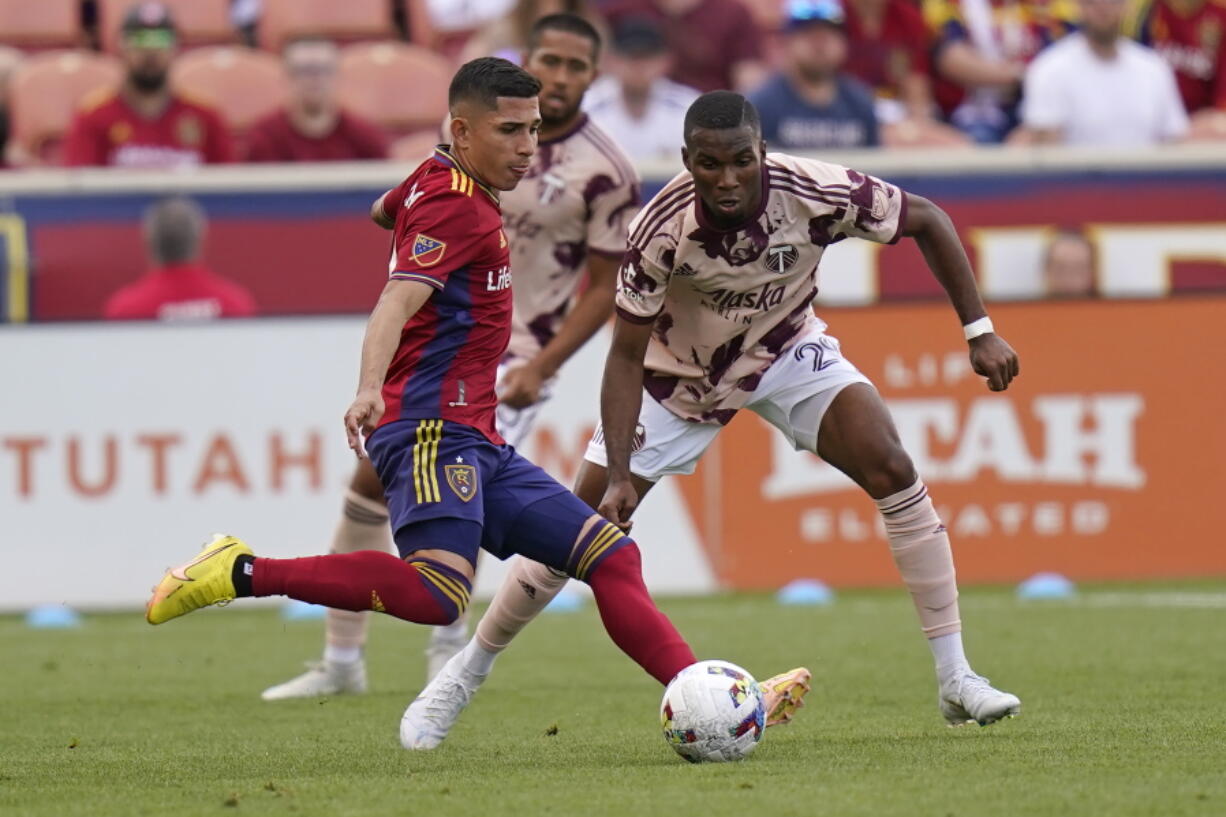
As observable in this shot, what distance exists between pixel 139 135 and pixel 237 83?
152 cm

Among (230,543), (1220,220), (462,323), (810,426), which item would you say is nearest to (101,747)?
(230,543)

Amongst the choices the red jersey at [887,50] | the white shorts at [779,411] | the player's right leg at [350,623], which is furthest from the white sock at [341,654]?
the red jersey at [887,50]

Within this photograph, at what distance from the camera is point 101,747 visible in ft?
21.7

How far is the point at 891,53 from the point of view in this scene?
51.2 ft

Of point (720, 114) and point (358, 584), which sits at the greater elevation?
point (720, 114)

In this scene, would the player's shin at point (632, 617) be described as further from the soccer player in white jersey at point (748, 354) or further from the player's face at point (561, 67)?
the player's face at point (561, 67)

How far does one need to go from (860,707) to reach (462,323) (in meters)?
2.15

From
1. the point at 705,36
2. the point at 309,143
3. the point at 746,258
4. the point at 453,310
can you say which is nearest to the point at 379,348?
the point at 453,310

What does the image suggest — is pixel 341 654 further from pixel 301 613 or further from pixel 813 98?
pixel 813 98

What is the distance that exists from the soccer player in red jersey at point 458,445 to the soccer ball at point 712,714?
6.7 inches

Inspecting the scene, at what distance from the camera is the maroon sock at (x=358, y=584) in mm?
5891

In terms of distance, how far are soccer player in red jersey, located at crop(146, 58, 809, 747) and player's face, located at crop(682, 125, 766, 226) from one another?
1.61 ft

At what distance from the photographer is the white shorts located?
685cm

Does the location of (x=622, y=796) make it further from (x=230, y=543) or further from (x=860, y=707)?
(x=860, y=707)
